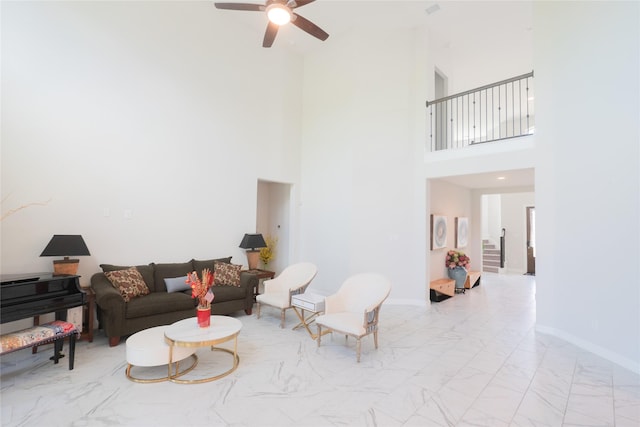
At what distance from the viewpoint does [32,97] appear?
3566 mm

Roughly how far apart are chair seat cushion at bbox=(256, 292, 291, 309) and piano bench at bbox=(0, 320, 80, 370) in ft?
7.09

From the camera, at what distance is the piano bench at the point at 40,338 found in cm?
258

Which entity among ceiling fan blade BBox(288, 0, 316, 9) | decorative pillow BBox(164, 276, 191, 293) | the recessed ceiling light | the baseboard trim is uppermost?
the recessed ceiling light

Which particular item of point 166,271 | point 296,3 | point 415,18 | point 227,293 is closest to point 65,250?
point 166,271

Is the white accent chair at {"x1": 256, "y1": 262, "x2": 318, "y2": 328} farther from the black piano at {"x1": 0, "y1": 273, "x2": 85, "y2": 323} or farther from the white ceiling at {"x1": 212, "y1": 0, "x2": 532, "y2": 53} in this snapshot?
the white ceiling at {"x1": 212, "y1": 0, "x2": 532, "y2": 53}

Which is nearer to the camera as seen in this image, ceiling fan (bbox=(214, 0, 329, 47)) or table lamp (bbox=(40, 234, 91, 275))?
ceiling fan (bbox=(214, 0, 329, 47))

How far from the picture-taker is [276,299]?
4.31 metres

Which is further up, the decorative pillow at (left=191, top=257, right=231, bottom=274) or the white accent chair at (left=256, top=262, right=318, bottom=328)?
the decorative pillow at (left=191, top=257, right=231, bottom=274)

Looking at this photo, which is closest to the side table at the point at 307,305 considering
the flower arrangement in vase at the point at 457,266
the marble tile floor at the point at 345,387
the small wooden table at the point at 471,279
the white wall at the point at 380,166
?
the marble tile floor at the point at 345,387

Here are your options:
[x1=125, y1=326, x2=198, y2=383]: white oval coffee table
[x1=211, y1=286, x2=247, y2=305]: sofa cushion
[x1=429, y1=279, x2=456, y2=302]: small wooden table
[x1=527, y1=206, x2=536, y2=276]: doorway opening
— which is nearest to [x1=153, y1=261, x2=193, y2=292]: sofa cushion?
[x1=211, y1=286, x2=247, y2=305]: sofa cushion

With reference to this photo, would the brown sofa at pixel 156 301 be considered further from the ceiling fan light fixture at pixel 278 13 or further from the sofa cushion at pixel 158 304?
the ceiling fan light fixture at pixel 278 13

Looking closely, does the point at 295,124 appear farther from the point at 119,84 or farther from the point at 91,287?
the point at 91,287

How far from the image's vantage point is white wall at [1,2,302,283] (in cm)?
354

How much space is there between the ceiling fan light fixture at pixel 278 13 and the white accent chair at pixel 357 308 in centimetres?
317
